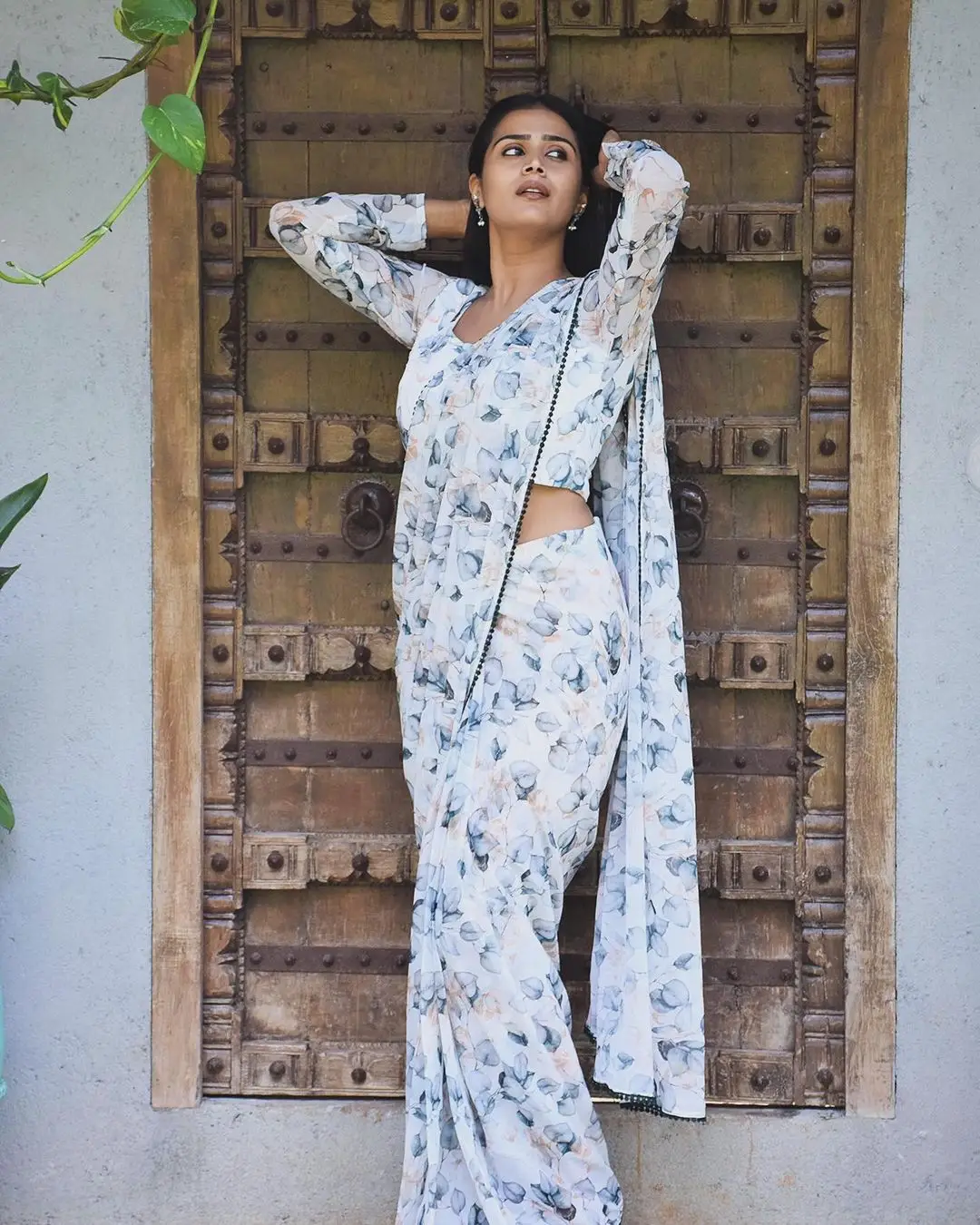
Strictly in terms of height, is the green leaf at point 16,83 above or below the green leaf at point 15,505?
above

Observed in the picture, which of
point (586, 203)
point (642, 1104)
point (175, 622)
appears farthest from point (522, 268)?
point (642, 1104)

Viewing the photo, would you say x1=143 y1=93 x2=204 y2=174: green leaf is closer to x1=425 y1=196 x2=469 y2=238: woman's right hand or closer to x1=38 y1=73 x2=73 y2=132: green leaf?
x1=38 y1=73 x2=73 y2=132: green leaf

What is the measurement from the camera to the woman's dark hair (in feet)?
6.97

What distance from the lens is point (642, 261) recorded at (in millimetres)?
1944

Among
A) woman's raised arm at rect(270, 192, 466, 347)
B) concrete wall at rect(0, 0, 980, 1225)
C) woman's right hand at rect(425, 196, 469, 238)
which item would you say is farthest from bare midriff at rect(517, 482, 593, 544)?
concrete wall at rect(0, 0, 980, 1225)

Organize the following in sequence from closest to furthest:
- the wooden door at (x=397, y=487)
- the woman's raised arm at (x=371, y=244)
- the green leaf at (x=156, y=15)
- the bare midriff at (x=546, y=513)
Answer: the green leaf at (x=156, y=15)
the bare midriff at (x=546, y=513)
the woman's raised arm at (x=371, y=244)
the wooden door at (x=397, y=487)

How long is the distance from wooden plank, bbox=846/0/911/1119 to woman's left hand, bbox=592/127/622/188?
0.42m

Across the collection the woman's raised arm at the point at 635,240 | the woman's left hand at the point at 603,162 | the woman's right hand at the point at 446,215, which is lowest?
the woman's raised arm at the point at 635,240

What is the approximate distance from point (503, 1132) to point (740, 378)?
1.26 meters

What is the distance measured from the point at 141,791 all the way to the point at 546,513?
869mm

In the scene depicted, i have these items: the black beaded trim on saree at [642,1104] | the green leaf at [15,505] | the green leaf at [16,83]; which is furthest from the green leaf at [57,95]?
the black beaded trim on saree at [642,1104]

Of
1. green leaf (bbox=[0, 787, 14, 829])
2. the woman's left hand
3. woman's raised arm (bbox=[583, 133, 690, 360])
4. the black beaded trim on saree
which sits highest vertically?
the woman's left hand

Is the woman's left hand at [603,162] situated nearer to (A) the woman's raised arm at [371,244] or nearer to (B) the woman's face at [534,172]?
(B) the woman's face at [534,172]

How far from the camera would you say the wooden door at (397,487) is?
2.29m
